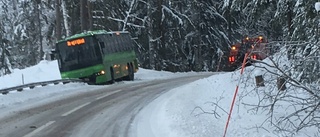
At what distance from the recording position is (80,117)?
545 inches

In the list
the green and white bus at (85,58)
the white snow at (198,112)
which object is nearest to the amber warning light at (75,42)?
the green and white bus at (85,58)

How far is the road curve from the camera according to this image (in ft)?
37.6

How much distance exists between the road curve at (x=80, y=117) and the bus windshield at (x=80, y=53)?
8.08 metres

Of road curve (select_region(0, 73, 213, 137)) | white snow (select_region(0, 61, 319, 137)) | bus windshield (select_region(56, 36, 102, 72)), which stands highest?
bus windshield (select_region(56, 36, 102, 72))

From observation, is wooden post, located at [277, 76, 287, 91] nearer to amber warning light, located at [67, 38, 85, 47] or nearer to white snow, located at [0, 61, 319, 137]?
white snow, located at [0, 61, 319, 137]

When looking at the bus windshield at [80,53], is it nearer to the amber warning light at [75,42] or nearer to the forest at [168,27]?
the amber warning light at [75,42]

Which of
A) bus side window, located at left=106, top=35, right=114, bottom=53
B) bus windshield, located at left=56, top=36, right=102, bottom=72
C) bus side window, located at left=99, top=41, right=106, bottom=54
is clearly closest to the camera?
bus windshield, located at left=56, top=36, right=102, bottom=72

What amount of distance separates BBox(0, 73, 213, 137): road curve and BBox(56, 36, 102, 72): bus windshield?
26.5 ft

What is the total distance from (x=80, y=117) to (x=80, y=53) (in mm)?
14359

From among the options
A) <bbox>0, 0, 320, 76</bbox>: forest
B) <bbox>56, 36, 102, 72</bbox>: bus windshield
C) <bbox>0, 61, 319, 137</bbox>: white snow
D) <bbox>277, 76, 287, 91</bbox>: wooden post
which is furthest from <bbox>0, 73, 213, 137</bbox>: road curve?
<bbox>0, 0, 320, 76</bbox>: forest

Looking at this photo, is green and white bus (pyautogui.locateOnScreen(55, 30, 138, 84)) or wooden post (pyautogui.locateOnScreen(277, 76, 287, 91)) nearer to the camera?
wooden post (pyautogui.locateOnScreen(277, 76, 287, 91))

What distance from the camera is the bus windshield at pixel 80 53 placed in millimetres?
27828

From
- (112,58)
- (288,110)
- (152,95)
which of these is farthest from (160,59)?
(288,110)

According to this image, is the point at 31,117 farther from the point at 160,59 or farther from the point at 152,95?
the point at 160,59
